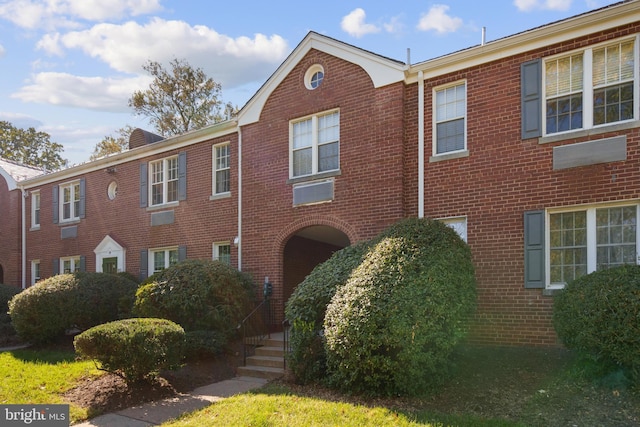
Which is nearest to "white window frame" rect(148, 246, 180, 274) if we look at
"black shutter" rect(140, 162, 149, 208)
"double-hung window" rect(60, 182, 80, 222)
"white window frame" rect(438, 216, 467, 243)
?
"black shutter" rect(140, 162, 149, 208)

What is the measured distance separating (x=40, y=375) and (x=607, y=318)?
947 centimetres

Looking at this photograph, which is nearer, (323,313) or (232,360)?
(323,313)

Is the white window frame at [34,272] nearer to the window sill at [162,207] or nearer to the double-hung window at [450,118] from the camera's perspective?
the window sill at [162,207]

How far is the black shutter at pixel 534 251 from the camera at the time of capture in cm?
902

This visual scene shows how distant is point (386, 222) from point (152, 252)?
8720 mm

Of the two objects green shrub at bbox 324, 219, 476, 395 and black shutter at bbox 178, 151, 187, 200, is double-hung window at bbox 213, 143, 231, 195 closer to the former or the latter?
black shutter at bbox 178, 151, 187, 200

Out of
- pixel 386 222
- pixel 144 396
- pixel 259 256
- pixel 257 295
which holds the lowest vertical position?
pixel 144 396

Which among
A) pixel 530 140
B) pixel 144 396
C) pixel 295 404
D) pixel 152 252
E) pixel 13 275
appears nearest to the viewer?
pixel 295 404

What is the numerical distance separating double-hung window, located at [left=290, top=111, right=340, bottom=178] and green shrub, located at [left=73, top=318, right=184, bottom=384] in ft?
17.1

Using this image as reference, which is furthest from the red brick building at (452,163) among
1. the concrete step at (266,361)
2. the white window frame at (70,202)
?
the white window frame at (70,202)

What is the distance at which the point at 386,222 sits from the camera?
10727 mm

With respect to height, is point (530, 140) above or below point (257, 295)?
above

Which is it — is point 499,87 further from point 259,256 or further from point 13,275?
point 13,275

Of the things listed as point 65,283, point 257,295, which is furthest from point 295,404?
→ point 65,283
